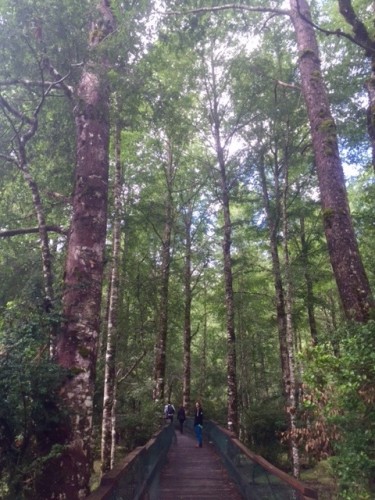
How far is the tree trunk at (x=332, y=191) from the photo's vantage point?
5797 mm

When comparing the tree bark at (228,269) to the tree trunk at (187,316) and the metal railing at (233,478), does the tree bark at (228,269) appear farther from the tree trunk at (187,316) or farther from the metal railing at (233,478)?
the tree trunk at (187,316)

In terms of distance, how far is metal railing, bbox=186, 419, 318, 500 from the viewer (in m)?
4.38

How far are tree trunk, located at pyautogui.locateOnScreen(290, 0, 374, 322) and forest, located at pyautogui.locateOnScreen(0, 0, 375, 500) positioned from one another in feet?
0.09

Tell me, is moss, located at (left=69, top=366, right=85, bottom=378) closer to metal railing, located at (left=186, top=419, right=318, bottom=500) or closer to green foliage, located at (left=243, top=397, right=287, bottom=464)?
metal railing, located at (left=186, top=419, right=318, bottom=500)

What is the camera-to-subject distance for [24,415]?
14.9 feet

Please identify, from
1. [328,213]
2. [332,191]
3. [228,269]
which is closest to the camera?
[328,213]

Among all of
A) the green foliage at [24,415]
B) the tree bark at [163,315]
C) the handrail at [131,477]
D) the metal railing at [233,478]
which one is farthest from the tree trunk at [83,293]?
the tree bark at [163,315]

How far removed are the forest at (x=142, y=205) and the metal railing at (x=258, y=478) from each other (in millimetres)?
662

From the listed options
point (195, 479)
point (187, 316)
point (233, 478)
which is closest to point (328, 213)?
point (233, 478)

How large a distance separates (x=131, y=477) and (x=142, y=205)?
10.5m

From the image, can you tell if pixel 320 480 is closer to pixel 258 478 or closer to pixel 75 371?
pixel 258 478

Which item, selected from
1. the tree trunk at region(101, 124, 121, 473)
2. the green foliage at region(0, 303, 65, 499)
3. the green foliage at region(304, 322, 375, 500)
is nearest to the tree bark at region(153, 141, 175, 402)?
the tree trunk at region(101, 124, 121, 473)

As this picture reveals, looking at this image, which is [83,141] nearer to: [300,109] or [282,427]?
[300,109]

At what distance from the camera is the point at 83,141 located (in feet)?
21.4
